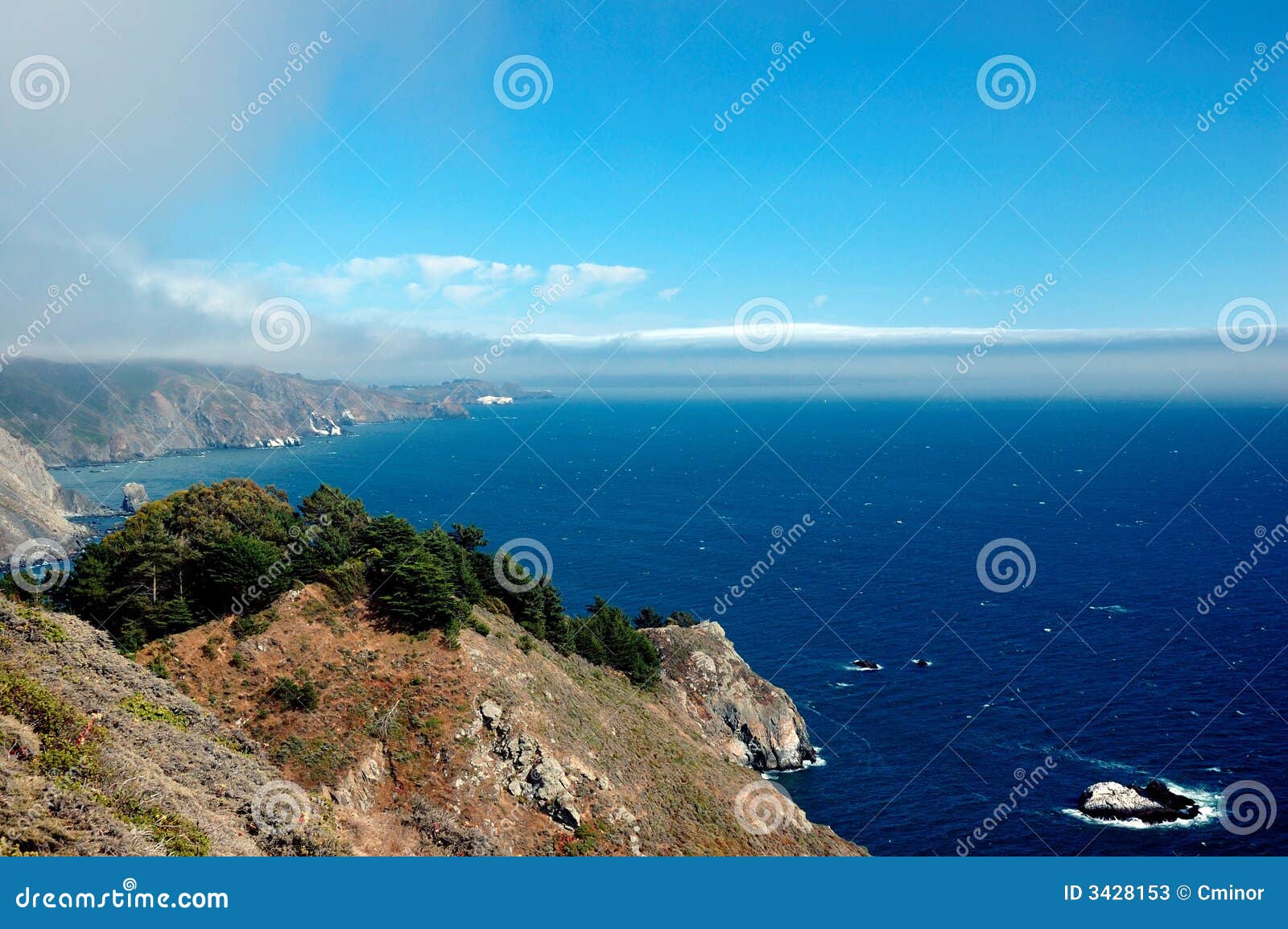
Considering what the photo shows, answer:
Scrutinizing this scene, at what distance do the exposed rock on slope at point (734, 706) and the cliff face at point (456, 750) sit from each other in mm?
14758

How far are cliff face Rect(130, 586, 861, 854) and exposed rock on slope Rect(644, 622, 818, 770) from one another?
1476cm

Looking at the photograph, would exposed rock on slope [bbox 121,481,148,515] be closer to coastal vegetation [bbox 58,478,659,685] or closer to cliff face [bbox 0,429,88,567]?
cliff face [bbox 0,429,88,567]

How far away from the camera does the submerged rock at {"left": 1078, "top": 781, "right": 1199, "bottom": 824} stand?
56250 mm

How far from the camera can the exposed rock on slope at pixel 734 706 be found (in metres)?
67.5

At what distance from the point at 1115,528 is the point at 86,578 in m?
147

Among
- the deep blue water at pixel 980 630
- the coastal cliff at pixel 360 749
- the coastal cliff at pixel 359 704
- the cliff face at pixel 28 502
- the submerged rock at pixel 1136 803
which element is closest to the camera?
the coastal cliff at pixel 360 749

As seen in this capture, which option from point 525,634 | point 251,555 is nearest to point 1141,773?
point 525,634

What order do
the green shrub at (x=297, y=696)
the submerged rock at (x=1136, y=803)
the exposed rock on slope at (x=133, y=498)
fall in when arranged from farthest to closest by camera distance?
1. the exposed rock on slope at (x=133, y=498)
2. the submerged rock at (x=1136, y=803)
3. the green shrub at (x=297, y=696)

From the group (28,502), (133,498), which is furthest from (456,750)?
(133,498)

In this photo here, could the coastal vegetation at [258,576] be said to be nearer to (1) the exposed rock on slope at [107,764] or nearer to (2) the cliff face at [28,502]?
(1) the exposed rock on slope at [107,764]

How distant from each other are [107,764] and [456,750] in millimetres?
21428

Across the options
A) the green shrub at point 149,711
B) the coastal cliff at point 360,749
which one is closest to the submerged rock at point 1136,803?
the coastal cliff at point 360,749

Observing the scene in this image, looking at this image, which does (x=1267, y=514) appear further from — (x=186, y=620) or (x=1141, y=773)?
(x=186, y=620)

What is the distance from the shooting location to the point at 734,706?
6919cm
